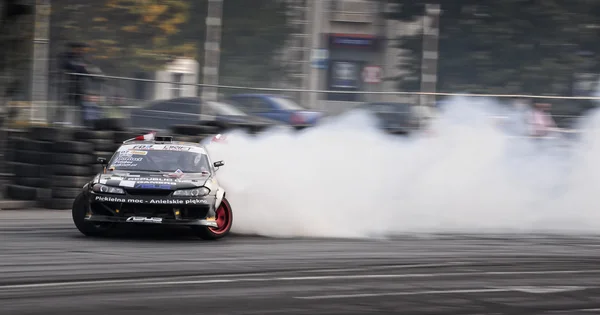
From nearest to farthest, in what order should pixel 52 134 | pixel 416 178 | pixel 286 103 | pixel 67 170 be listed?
pixel 416 178 < pixel 67 170 < pixel 52 134 < pixel 286 103

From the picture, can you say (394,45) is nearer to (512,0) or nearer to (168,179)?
(512,0)

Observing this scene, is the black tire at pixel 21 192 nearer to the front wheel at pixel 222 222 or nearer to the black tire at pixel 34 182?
the black tire at pixel 34 182

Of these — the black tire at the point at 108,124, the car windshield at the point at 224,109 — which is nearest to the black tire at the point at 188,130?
the car windshield at the point at 224,109

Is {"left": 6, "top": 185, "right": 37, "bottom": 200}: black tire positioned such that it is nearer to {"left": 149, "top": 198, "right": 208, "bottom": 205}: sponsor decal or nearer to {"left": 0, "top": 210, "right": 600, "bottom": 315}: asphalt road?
{"left": 0, "top": 210, "right": 600, "bottom": 315}: asphalt road

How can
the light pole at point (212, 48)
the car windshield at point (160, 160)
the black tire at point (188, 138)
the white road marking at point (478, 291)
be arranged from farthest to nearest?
1. the light pole at point (212, 48)
2. the black tire at point (188, 138)
3. the car windshield at point (160, 160)
4. the white road marking at point (478, 291)

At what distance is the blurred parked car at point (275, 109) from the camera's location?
1738 cm

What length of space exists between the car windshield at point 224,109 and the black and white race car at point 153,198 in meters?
5.12

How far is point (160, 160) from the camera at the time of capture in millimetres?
12406

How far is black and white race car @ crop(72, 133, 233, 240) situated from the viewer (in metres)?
11.3

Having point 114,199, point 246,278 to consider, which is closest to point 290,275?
point 246,278

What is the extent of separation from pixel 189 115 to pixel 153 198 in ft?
20.1

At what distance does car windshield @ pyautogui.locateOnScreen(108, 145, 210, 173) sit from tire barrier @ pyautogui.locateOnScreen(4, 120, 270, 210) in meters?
3.52

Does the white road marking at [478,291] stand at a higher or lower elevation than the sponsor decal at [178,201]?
lower

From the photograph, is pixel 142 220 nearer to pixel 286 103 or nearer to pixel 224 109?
pixel 224 109
